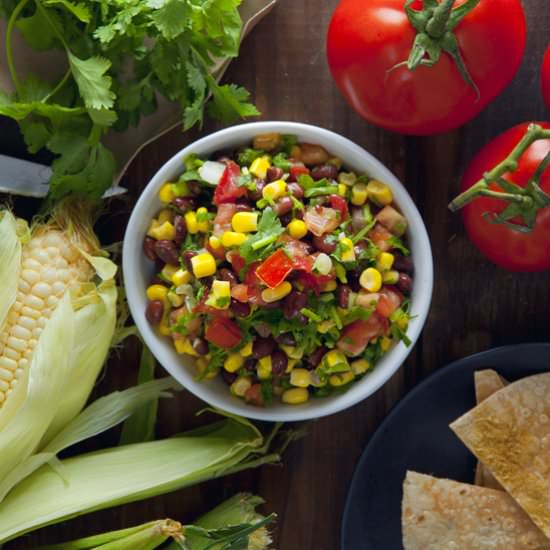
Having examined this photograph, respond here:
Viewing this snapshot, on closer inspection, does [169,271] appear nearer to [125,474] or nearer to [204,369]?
[204,369]

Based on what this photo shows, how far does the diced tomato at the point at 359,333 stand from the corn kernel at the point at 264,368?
15 cm

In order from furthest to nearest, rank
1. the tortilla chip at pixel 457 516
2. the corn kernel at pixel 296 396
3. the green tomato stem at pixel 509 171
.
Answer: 1. the tortilla chip at pixel 457 516
2. the corn kernel at pixel 296 396
3. the green tomato stem at pixel 509 171

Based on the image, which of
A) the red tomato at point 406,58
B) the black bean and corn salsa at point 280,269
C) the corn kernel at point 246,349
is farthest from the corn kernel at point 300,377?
the red tomato at point 406,58

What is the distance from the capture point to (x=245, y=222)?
1.86m

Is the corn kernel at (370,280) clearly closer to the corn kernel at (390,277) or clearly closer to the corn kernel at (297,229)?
the corn kernel at (390,277)

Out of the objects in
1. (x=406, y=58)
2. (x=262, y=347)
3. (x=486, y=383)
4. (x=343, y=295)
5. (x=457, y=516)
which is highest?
(x=406, y=58)

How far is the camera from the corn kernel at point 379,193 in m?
1.96

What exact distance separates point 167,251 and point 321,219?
33 centimetres

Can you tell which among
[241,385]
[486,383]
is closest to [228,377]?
[241,385]

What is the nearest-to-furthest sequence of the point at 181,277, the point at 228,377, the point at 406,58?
the point at 406,58 → the point at 181,277 → the point at 228,377

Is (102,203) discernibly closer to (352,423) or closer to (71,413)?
(71,413)

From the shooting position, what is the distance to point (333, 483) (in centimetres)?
227

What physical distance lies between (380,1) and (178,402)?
3.38ft

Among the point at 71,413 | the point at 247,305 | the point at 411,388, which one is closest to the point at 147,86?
the point at 247,305
